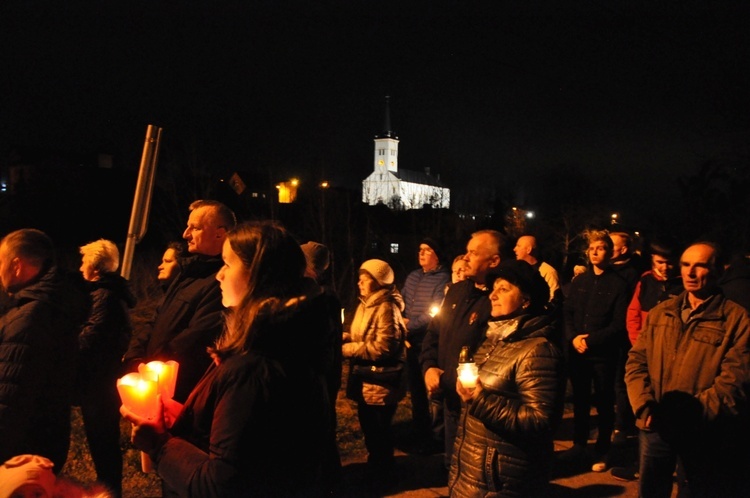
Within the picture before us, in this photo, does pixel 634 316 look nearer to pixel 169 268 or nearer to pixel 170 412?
pixel 169 268

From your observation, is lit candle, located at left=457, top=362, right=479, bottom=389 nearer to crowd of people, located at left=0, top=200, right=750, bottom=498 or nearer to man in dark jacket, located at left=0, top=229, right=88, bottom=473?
crowd of people, located at left=0, top=200, right=750, bottom=498

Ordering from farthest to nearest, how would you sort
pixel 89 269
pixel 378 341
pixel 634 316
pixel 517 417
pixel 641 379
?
pixel 634 316
pixel 378 341
pixel 89 269
pixel 641 379
pixel 517 417

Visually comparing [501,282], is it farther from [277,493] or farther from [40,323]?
[40,323]

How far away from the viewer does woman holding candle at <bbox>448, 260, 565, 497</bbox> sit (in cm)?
295

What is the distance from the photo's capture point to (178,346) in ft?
10.9

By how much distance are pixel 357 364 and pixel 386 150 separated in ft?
457

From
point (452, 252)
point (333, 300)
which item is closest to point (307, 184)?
point (452, 252)

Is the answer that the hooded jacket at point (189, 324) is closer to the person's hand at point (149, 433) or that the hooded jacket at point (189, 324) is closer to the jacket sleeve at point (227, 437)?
the person's hand at point (149, 433)

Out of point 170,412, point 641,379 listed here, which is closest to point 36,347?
point 170,412

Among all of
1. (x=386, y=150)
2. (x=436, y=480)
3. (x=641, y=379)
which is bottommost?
(x=436, y=480)

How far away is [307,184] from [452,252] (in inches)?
237

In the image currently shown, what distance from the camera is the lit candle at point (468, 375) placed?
308cm

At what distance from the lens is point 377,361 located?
5.11 metres

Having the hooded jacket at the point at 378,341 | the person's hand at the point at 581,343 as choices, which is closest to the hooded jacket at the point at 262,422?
the hooded jacket at the point at 378,341
